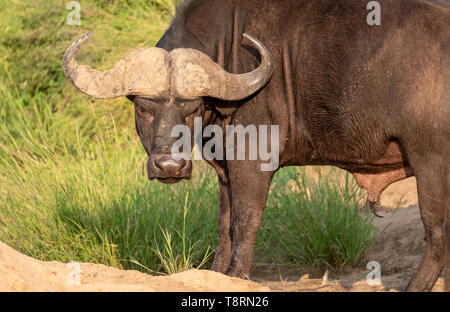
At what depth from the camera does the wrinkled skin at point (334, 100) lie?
15.8ft

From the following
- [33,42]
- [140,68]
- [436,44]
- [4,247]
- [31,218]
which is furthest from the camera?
[33,42]

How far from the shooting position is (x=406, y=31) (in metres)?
4.93

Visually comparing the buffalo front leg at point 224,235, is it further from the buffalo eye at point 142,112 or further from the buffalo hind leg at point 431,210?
the buffalo hind leg at point 431,210

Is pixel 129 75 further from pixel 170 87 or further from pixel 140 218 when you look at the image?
pixel 140 218

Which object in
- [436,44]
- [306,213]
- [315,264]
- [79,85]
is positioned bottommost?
[315,264]

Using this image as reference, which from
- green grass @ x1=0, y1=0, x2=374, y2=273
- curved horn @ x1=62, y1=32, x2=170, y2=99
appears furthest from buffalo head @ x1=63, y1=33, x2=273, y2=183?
green grass @ x1=0, y1=0, x2=374, y2=273

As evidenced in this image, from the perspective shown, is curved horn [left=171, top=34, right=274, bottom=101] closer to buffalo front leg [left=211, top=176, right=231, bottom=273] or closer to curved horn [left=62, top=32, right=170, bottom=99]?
curved horn [left=62, top=32, right=170, bottom=99]

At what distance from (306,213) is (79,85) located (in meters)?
2.35

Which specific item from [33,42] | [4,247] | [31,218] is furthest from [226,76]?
[33,42]

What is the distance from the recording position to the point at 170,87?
5.11 meters

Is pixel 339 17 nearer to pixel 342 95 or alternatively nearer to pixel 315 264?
pixel 342 95

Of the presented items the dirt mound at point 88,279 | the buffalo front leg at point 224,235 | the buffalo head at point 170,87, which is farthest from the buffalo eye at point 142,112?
the dirt mound at point 88,279

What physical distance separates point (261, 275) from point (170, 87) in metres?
2.33

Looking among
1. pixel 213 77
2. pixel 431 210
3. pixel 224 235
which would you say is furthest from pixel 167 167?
pixel 431 210
